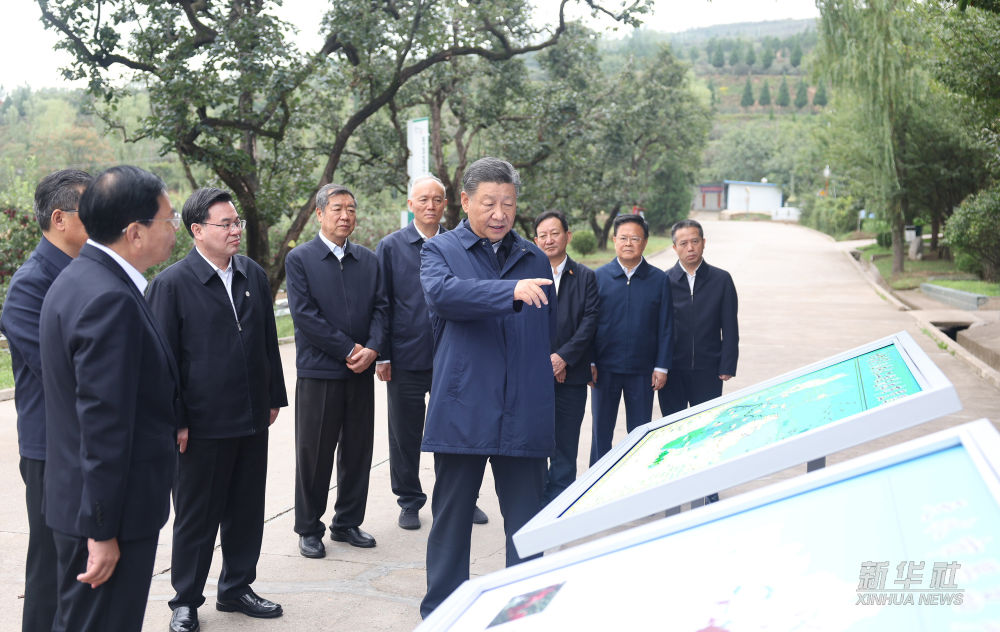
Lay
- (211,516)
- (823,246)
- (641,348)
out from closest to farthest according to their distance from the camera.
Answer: (211,516) < (641,348) < (823,246)

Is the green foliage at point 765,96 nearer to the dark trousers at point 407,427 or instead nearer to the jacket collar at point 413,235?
the jacket collar at point 413,235

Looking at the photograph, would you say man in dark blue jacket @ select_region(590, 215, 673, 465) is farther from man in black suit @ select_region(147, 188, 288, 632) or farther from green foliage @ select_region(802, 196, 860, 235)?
green foliage @ select_region(802, 196, 860, 235)

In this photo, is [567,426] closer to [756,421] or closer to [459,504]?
[459,504]

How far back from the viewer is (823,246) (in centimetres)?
4309

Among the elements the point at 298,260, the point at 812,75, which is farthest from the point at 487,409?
the point at 812,75

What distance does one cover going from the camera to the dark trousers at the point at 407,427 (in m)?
5.38

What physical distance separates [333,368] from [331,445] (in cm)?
40

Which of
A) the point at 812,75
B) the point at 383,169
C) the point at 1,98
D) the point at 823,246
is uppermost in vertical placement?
the point at 1,98

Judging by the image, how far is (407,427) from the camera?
215 inches

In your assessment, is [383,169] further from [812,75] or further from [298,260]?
[298,260]

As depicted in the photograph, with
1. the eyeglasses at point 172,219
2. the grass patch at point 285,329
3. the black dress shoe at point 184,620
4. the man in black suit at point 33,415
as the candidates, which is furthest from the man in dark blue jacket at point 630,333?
the grass patch at point 285,329

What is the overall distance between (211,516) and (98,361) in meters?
1.61

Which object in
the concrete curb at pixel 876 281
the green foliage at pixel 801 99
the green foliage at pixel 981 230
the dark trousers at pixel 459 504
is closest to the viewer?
the dark trousers at pixel 459 504

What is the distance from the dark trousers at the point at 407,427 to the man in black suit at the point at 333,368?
1.01 ft
